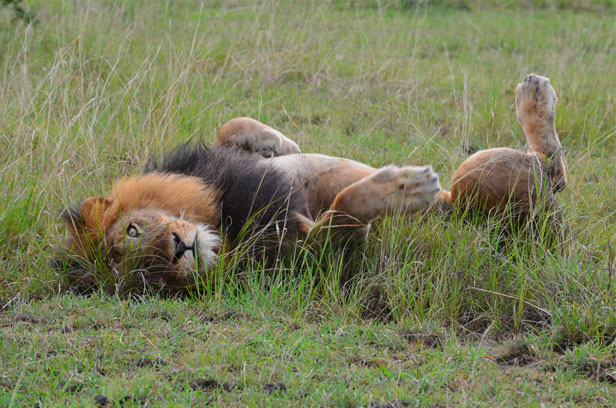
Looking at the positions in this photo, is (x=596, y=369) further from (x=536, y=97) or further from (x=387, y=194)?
(x=536, y=97)

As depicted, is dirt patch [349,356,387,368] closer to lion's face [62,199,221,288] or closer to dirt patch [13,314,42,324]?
lion's face [62,199,221,288]

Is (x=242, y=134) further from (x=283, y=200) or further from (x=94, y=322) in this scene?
(x=94, y=322)

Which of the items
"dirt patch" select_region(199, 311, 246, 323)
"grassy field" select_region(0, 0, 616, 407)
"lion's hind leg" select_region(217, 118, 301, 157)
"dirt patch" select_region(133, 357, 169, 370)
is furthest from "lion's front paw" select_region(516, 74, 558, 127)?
"dirt patch" select_region(133, 357, 169, 370)

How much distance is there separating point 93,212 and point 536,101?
2409 millimetres

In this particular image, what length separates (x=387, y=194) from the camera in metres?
3.16

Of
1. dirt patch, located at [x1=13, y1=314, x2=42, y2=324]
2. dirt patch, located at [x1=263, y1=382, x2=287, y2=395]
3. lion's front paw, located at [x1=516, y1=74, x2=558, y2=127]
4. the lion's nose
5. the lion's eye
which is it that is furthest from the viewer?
lion's front paw, located at [x1=516, y1=74, x2=558, y2=127]

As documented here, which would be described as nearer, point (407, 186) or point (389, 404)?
point (389, 404)

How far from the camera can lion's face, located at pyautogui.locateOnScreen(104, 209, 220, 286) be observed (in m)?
3.10

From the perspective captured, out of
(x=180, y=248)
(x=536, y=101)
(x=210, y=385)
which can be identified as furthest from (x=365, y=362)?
(x=536, y=101)

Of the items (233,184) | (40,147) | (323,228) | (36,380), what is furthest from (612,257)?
(40,147)

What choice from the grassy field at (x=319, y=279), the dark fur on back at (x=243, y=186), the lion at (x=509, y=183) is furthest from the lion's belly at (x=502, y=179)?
the dark fur on back at (x=243, y=186)

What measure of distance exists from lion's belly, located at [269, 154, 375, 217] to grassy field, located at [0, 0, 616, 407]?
29cm

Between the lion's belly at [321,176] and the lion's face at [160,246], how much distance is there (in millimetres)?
607

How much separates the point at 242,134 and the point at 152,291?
1.19m
